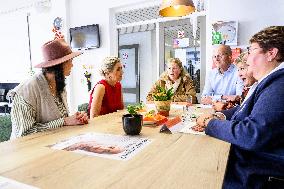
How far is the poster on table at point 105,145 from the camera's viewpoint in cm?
101

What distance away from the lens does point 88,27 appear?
5352mm

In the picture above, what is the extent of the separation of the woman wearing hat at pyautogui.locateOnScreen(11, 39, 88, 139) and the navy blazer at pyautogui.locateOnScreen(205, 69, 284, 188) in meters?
→ 0.93

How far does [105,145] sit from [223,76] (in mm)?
2690

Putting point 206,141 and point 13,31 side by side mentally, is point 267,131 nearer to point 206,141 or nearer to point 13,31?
point 206,141

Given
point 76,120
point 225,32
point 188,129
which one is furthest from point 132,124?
point 225,32

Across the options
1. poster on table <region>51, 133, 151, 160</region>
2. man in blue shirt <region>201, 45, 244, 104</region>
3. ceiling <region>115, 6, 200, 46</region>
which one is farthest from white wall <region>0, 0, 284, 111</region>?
poster on table <region>51, 133, 151, 160</region>

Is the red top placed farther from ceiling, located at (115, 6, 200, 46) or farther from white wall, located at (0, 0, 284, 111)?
ceiling, located at (115, 6, 200, 46)

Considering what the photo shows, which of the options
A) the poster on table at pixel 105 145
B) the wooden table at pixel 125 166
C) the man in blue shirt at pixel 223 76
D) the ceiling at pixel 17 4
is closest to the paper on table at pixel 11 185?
the wooden table at pixel 125 166

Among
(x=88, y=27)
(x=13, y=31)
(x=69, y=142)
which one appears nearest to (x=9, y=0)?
(x=13, y=31)

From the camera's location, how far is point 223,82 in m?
3.44

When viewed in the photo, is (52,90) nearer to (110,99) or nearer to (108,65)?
(110,99)

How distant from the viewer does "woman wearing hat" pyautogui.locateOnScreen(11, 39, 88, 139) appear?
152cm

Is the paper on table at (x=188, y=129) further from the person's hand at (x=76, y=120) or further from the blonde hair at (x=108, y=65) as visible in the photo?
the blonde hair at (x=108, y=65)

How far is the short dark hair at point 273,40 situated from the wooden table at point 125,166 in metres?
0.56
